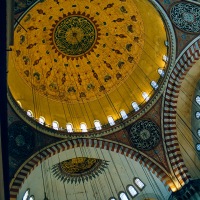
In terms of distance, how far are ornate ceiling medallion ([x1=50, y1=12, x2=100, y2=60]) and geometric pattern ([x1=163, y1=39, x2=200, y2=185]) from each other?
4419 millimetres

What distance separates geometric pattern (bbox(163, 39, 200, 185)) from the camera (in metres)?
11.6

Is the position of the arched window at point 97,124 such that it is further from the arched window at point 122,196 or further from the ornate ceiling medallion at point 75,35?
the arched window at point 122,196

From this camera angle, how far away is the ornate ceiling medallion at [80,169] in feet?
47.6

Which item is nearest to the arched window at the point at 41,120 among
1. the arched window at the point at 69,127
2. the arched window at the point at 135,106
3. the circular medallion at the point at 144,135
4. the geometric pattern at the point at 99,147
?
the arched window at the point at 69,127

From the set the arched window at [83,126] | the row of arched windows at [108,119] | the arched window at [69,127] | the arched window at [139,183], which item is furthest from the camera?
the arched window at [139,183]

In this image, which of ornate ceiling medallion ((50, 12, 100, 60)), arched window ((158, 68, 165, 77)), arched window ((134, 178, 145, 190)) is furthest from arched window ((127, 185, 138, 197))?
ornate ceiling medallion ((50, 12, 100, 60))

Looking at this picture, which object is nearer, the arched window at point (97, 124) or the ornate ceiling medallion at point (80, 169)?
the arched window at point (97, 124)

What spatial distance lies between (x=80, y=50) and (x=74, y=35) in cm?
80

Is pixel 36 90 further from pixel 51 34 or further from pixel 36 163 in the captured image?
pixel 36 163

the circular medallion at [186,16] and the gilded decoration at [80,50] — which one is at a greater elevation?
the gilded decoration at [80,50]

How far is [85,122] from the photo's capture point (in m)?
13.9

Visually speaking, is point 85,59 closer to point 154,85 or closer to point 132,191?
point 154,85

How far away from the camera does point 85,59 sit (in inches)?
573

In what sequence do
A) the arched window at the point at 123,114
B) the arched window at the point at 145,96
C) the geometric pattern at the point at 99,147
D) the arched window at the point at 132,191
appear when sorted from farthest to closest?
1. the arched window at the point at 132,191
2. the arched window at the point at 123,114
3. the arched window at the point at 145,96
4. the geometric pattern at the point at 99,147
